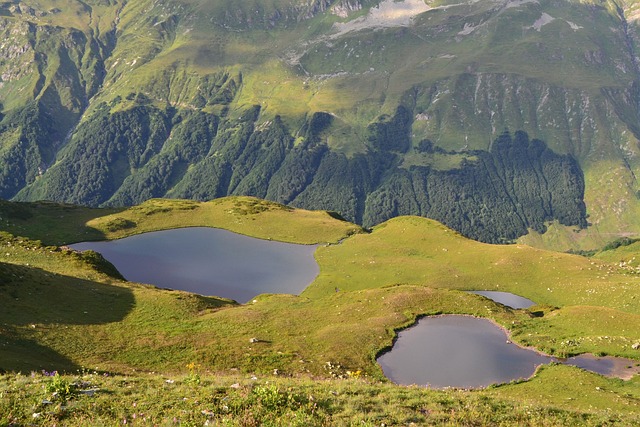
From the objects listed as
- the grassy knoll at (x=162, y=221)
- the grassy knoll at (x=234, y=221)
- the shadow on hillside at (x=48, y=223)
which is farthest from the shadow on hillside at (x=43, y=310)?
the grassy knoll at (x=234, y=221)

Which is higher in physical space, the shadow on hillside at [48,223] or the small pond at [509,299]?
the shadow on hillside at [48,223]

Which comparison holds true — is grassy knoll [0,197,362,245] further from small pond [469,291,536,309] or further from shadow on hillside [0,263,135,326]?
shadow on hillside [0,263,135,326]

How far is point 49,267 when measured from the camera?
7412 centimetres

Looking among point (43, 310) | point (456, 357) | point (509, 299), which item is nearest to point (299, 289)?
point (509, 299)

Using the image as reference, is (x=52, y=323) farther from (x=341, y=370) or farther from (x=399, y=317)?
(x=399, y=317)

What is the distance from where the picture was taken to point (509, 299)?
9388 cm

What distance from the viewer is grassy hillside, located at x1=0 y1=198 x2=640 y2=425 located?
20781mm

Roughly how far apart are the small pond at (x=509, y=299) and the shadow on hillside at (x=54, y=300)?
67.0 metres

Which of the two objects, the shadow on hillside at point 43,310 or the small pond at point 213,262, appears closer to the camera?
the shadow on hillside at point 43,310

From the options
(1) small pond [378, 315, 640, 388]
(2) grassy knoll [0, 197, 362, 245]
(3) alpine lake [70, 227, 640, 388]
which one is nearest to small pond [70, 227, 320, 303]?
(3) alpine lake [70, 227, 640, 388]

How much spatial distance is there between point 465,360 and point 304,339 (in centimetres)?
1747

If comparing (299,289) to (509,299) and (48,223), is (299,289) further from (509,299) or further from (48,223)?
(48,223)

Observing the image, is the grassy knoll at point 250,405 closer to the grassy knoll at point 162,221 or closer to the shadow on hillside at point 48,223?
the shadow on hillside at point 48,223

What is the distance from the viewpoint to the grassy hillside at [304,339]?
68.2 ft
